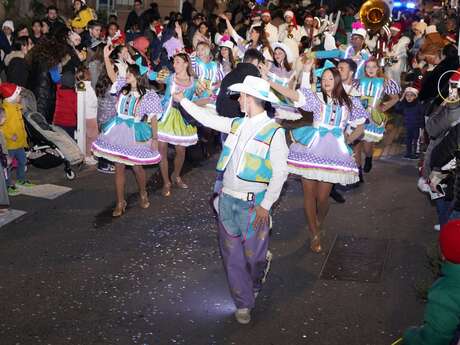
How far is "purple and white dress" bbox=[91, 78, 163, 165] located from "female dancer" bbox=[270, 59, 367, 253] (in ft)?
6.26

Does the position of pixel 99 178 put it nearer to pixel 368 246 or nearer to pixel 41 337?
pixel 368 246

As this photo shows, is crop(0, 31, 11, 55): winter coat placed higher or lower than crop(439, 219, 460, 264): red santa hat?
lower

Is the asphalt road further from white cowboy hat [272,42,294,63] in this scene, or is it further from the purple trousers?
white cowboy hat [272,42,294,63]

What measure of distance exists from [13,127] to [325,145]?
420 centimetres

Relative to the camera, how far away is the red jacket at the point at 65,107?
39.2ft

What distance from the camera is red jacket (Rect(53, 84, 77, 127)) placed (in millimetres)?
11945

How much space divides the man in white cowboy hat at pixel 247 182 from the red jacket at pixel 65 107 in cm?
559

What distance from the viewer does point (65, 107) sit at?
12.0 m

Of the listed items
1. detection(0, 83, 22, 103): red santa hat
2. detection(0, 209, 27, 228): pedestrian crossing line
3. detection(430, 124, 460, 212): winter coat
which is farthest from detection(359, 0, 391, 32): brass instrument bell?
detection(430, 124, 460, 212): winter coat

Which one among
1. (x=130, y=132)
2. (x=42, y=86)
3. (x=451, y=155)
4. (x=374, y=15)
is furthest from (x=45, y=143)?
(x=374, y=15)

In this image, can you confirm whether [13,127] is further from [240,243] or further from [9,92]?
[240,243]

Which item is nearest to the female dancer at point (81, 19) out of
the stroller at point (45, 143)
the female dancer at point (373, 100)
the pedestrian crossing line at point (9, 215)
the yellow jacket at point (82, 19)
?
the yellow jacket at point (82, 19)

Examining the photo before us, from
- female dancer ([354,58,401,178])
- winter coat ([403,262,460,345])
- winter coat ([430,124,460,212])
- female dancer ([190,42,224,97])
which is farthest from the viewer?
female dancer ([190,42,224,97])

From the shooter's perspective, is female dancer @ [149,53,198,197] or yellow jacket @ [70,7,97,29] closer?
female dancer @ [149,53,198,197]
